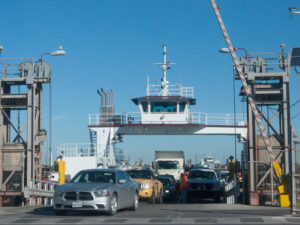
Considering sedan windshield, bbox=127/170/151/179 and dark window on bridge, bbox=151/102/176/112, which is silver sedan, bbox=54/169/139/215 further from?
dark window on bridge, bbox=151/102/176/112

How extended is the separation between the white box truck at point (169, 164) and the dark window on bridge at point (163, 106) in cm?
546

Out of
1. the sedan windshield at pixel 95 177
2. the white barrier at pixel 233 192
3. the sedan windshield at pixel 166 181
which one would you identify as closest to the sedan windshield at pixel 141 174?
the white barrier at pixel 233 192

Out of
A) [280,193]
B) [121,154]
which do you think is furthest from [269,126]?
[121,154]

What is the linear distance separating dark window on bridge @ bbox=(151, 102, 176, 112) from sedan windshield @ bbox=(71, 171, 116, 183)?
20394 mm

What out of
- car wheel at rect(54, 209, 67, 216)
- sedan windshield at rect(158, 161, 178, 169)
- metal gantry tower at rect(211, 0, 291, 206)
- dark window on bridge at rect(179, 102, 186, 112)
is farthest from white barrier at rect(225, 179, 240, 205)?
sedan windshield at rect(158, 161, 178, 169)

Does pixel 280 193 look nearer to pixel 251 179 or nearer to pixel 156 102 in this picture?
pixel 251 179

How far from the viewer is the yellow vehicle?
1877 cm

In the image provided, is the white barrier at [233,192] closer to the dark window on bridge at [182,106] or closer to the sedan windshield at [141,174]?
the sedan windshield at [141,174]

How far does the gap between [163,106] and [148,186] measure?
16.4 m

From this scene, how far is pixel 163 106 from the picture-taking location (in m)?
34.9

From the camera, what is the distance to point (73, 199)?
12953 mm

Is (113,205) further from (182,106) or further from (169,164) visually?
(169,164)

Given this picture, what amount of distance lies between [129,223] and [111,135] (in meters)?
22.1

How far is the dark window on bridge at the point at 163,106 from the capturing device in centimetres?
3481
